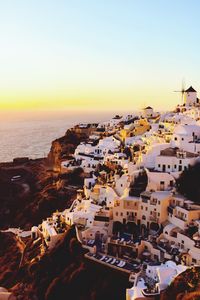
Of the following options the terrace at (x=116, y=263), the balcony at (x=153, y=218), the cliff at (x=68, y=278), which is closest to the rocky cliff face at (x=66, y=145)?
the cliff at (x=68, y=278)

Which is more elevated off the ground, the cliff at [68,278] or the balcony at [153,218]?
the balcony at [153,218]

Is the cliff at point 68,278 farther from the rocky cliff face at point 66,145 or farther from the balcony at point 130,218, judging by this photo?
the rocky cliff face at point 66,145

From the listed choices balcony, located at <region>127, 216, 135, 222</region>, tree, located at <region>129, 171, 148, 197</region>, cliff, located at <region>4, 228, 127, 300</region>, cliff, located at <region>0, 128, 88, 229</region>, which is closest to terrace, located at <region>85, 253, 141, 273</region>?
cliff, located at <region>4, 228, 127, 300</region>

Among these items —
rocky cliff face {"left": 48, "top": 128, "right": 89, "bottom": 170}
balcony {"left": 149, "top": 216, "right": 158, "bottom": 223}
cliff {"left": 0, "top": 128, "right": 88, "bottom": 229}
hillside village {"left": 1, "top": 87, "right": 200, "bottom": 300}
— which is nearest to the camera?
hillside village {"left": 1, "top": 87, "right": 200, "bottom": 300}

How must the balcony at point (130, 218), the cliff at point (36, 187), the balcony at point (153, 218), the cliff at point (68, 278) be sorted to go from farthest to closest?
the cliff at point (36, 187) < the balcony at point (130, 218) < the balcony at point (153, 218) < the cliff at point (68, 278)

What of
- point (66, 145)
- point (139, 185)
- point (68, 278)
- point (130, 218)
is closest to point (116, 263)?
point (68, 278)

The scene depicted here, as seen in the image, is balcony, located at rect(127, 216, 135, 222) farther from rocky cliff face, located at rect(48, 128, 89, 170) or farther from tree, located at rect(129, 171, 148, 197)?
rocky cliff face, located at rect(48, 128, 89, 170)

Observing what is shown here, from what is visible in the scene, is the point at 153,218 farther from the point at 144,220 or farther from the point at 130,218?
the point at 130,218

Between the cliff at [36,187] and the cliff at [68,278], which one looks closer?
the cliff at [68,278]
